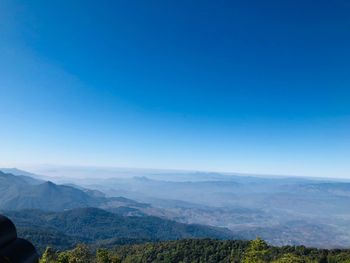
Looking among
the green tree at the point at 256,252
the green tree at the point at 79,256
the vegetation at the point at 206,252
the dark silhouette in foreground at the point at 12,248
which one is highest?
the dark silhouette in foreground at the point at 12,248

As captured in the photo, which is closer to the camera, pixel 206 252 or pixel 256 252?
pixel 256 252

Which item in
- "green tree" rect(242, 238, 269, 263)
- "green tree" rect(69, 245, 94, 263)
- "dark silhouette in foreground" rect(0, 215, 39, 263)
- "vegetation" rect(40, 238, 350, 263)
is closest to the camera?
"dark silhouette in foreground" rect(0, 215, 39, 263)

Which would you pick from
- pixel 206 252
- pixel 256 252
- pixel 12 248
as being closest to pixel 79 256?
pixel 256 252

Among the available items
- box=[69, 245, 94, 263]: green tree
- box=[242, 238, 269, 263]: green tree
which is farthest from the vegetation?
box=[242, 238, 269, 263]: green tree

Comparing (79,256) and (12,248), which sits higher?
(12,248)

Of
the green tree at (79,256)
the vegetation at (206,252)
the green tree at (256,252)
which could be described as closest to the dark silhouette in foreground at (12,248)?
the green tree at (256,252)

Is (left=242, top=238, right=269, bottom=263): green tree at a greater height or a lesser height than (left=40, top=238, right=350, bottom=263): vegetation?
greater

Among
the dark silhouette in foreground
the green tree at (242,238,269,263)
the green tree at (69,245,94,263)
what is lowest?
the green tree at (69,245,94,263)

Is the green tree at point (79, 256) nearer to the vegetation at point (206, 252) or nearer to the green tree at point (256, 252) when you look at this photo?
the green tree at point (256, 252)

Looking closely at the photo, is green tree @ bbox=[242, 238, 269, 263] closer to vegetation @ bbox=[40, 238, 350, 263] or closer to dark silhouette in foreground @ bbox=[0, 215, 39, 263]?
dark silhouette in foreground @ bbox=[0, 215, 39, 263]

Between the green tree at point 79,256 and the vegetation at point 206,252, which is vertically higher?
the green tree at point 79,256

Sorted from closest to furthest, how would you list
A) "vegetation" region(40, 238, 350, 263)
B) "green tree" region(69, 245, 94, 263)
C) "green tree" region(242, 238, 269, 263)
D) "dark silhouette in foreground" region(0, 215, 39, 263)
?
"dark silhouette in foreground" region(0, 215, 39, 263) < "green tree" region(242, 238, 269, 263) < "green tree" region(69, 245, 94, 263) < "vegetation" region(40, 238, 350, 263)

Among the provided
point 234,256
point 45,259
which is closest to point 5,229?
point 45,259

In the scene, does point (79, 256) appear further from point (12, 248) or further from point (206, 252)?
point (206, 252)
